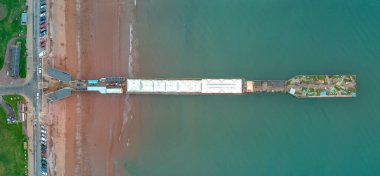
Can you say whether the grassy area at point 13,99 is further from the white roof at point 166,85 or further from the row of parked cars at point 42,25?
the white roof at point 166,85

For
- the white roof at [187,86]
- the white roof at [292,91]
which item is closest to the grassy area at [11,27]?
the white roof at [187,86]

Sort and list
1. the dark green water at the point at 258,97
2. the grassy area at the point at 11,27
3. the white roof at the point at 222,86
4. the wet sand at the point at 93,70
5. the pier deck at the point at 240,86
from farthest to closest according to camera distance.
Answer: the wet sand at the point at 93,70
the grassy area at the point at 11,27
the dark green water at the point at 258,97
the white roof at the point at 222,86
the pier deck at the point at 240,86

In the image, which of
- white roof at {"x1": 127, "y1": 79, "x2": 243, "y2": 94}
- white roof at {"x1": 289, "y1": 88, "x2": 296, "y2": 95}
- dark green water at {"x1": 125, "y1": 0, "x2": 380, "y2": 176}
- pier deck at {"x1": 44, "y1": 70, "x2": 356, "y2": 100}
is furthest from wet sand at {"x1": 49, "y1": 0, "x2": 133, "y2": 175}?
white roof at {"x1": 289, "y1": 88, "x2": 296, "y2": 95}

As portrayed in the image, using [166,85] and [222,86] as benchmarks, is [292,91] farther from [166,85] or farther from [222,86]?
[166,85]

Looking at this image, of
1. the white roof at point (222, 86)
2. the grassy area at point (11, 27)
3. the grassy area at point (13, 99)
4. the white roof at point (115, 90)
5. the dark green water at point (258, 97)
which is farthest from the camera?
the grassy area at point (13, 99)

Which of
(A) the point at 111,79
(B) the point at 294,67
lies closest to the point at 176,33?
(A) the point at 111,79

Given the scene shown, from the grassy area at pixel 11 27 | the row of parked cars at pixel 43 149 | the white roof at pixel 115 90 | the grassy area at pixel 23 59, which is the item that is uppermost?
the grassy area at pixel 11 27

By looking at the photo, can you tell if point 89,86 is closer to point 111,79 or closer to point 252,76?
point 111,79
